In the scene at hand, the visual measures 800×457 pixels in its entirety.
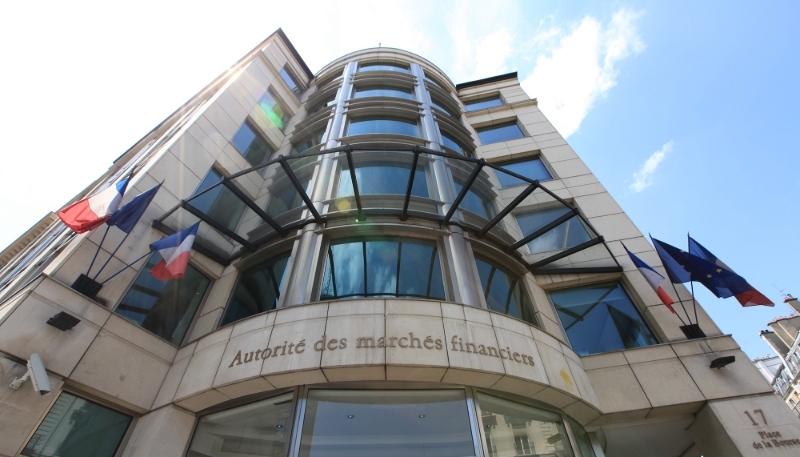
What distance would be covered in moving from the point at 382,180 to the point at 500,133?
11559mm

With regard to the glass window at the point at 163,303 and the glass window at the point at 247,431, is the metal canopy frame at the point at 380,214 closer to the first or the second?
the glass window at the point at 163,303

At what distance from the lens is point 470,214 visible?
464 inches

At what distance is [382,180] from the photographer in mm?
12344

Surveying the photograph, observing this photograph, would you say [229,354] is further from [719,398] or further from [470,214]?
[719,398]

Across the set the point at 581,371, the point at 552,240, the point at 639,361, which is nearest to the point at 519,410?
the point at 581,371

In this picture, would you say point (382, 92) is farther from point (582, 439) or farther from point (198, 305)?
point (582, 439)

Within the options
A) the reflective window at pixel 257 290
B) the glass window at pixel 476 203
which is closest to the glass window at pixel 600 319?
the glass window at pixel 476 203

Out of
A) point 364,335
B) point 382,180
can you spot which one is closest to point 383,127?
point 382,180

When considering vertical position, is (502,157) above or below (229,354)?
above

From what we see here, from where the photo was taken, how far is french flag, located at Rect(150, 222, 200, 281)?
8.45 meters

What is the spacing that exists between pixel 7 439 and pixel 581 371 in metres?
11.1

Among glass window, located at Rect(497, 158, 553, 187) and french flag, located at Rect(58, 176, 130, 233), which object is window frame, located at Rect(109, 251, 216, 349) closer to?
french flag, located at Rect(58, 176, 130, 233)

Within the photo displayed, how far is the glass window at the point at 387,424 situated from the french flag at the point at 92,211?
20.7 ft

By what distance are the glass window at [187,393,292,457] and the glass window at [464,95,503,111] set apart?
22298 mm
